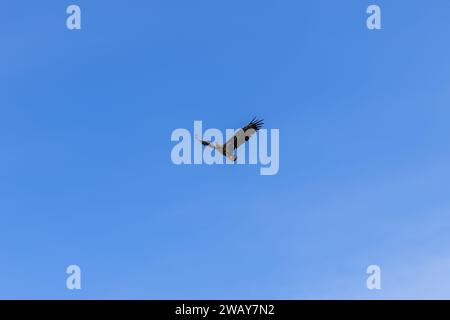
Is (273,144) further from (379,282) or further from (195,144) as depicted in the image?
(379,282)

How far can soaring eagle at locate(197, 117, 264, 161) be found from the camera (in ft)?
154

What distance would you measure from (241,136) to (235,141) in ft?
1.97

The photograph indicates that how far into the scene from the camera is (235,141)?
156 feet

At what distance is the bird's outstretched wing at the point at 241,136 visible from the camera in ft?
154

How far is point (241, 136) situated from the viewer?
47125mm

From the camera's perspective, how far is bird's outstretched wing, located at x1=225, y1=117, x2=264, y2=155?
46.9m

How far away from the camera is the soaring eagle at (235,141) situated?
46.9 metres
